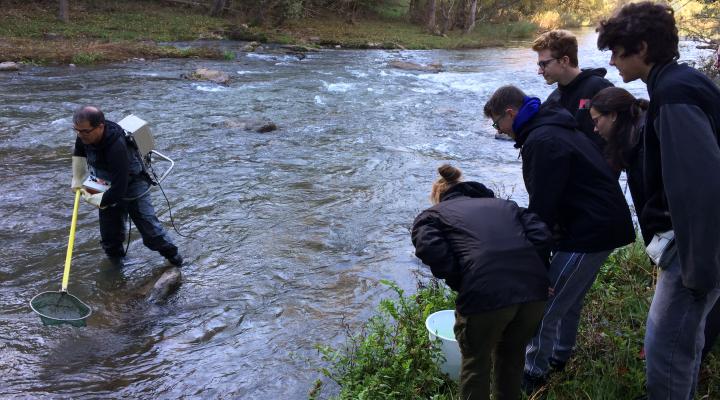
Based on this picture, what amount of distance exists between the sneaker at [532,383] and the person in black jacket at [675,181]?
717 mm

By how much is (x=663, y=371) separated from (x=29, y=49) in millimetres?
18715

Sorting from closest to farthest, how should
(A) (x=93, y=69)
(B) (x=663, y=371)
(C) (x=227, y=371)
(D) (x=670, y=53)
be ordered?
A: (D) (x=670, y=53) → (B) (x=663, y=371) → (C) (x=227, y=371) → (A) (x=93, y=69)

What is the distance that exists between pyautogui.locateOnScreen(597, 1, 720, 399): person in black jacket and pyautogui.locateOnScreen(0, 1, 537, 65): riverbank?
Result: 17.3 m

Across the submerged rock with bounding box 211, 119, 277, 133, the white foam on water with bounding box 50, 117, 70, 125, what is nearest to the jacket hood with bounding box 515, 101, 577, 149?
the submerged rock with bounding box 211, 119, 277, 133

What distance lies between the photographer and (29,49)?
16.6 m

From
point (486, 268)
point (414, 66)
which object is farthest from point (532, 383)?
point (414, 66)

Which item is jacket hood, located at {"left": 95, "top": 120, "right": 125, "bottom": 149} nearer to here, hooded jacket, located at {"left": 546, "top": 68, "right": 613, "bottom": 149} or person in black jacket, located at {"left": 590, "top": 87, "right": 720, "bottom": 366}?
hooded jacket, located at {"left": 546, "top": 68, "right": 613, "bottom": 149}

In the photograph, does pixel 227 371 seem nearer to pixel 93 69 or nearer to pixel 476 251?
pixel 476 251

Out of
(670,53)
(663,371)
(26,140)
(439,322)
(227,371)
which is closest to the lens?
(670,53)

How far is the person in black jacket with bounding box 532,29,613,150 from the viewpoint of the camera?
355 cm

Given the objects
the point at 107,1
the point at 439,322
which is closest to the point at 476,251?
the point at 439,322

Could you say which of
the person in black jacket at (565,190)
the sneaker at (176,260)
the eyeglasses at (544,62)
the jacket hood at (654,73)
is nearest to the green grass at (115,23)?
the sneaker at (176,260)

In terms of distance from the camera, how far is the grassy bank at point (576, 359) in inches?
123

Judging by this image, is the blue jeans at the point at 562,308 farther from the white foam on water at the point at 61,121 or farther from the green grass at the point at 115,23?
the green grass at the point at 115,23
